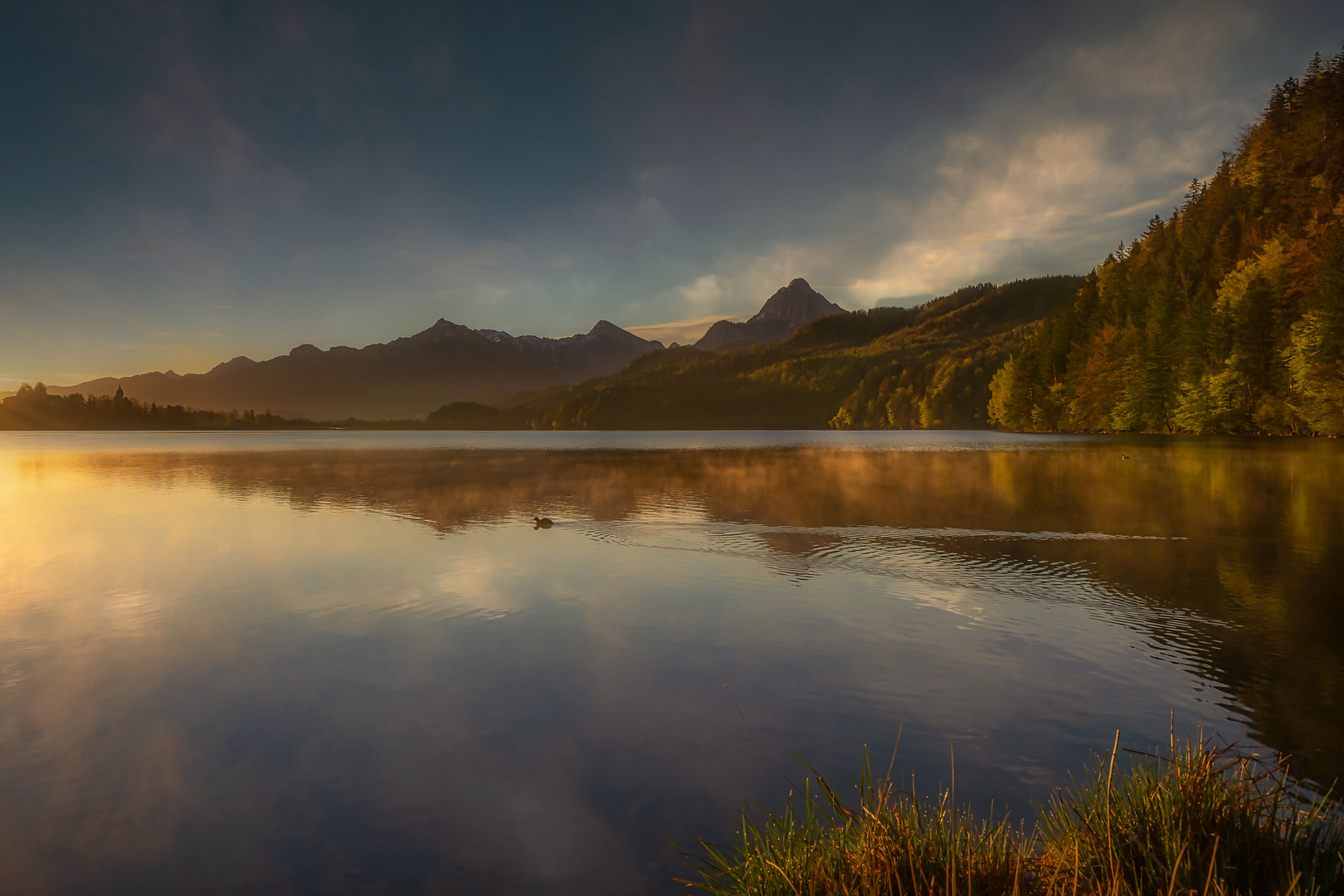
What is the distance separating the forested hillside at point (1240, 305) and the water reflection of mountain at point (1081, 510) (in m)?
13.6

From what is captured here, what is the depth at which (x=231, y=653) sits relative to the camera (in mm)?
14445

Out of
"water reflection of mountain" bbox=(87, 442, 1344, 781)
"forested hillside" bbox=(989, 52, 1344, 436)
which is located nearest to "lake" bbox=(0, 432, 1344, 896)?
"water reflection of mountain" bbox=(87, 442, 1344, 781)

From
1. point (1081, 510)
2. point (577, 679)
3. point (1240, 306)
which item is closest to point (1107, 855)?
point (577, 679)

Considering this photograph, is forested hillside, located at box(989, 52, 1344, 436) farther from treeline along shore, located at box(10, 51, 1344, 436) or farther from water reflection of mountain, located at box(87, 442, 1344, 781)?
water reflection of mountain, located at box(87, 442, 1344, 781)

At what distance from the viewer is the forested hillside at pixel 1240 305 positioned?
75.8m

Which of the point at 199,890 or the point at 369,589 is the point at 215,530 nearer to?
the point at 369,589

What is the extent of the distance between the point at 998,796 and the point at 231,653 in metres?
14.5

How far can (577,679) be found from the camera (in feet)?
41.3

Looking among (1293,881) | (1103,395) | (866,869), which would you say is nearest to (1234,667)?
(1293,881)

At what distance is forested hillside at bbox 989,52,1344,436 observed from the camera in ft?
249

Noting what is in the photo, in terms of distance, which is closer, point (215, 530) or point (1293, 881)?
point (1293, 881)

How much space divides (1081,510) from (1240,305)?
7835 cm

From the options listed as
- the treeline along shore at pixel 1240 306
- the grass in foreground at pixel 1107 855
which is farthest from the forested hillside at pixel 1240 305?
the grass in foreground at pixel 1107 855

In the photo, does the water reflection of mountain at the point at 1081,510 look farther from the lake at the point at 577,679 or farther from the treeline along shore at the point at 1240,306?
the treeline along shore at the point at 1240,306
